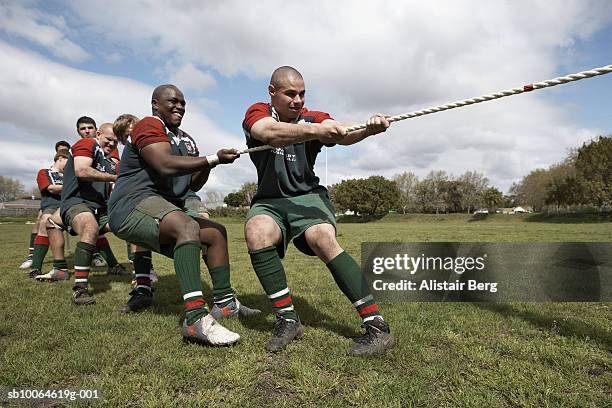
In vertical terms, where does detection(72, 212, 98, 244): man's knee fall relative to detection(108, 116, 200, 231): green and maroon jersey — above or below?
below

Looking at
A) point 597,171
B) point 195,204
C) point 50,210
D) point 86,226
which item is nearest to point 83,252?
point 86,226

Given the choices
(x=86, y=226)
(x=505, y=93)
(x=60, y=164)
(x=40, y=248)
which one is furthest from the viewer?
(x=60, y=164)

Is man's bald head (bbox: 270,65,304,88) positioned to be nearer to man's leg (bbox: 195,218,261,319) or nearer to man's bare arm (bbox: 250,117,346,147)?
man's bare arm (bbox: 250,117,346,147)

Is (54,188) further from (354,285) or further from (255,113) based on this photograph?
(354,285)

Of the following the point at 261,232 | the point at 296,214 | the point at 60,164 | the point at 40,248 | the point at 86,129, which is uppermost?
the point at 86,129

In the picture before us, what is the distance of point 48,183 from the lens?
8.20 metres

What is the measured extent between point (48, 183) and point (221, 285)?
19.6ft

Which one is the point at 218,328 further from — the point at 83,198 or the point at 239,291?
the point at 83,198

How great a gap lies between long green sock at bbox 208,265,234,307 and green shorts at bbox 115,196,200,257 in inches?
24.5

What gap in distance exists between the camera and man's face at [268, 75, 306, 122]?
151 inches

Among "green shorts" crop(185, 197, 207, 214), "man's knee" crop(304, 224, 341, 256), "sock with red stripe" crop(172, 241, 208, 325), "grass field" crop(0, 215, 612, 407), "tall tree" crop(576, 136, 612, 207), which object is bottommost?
"grass field" crop(0, 215, 612, 407)

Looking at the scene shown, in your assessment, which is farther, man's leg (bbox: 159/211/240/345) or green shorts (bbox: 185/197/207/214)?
green shorts (bbox: 185/197/207/214)

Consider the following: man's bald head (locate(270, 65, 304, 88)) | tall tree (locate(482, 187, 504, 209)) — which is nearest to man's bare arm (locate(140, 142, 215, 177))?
man's bald head (locate(270, 65, 304, 88))

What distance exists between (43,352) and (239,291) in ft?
10.3
